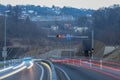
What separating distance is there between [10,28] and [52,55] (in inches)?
1125

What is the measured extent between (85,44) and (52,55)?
59.7ft

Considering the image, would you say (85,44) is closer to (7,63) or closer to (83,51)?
(83,51)

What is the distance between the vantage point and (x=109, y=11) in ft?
647

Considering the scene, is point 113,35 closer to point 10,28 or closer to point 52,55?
point 52,55

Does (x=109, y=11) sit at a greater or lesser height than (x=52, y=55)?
greater

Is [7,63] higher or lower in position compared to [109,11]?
lower

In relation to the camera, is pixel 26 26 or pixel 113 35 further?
pixel 26 26

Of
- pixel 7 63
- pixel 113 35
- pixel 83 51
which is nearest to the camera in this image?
pixel 7 63

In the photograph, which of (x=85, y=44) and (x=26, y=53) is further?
(x=26, y=53)

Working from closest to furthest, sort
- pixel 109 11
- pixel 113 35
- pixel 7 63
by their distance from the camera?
pixel 7 63, pixel 113 35, pixel 109 11

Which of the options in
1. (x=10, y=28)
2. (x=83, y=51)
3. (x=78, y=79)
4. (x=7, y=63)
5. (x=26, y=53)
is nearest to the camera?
(x=78, y=79)

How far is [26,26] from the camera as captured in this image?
19088 cm

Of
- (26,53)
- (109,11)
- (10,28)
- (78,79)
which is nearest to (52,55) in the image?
(26,53)

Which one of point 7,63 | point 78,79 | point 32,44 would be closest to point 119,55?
point 7,63
